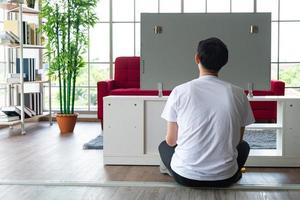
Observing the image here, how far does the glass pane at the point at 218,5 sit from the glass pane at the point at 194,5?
0.09 meters

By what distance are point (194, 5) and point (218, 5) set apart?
13.6 inches

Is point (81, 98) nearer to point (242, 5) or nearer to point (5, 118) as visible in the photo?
point (5, 118)

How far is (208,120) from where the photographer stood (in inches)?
109

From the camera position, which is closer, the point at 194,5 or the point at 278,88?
the point at 278,88

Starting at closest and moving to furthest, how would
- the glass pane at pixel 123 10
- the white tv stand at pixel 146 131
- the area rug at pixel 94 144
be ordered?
the white tv stand at pixel 146 131 < the area rug at pixel 94 144 < the glass pane at pixel 123 10

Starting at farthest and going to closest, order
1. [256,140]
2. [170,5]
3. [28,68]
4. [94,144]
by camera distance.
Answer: [170,5] < [28,68] < [256,140] < [94,144]

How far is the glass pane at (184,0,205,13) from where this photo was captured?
7221 mm

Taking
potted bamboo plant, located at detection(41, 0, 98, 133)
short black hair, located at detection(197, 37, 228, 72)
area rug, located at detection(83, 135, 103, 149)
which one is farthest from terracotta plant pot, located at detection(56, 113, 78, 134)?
short black hair, located at detection(197, 37, 228, 72)

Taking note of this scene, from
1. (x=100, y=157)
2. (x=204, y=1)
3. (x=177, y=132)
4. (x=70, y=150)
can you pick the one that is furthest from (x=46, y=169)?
(x=204, y=1)

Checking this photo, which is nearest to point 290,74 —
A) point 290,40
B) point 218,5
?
point 290,40

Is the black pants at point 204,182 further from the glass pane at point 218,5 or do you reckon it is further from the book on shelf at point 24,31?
the glass pane at point 218,5

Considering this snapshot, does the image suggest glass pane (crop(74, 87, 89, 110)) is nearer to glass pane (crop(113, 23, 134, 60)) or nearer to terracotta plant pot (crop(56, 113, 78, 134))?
glass pane (crop(113, 23, 134, 60))

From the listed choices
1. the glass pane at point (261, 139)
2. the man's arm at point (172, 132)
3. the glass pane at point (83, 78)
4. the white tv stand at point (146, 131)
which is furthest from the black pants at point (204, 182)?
the glass pane at point (83, 78)

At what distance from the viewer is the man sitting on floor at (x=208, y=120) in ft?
9.05
